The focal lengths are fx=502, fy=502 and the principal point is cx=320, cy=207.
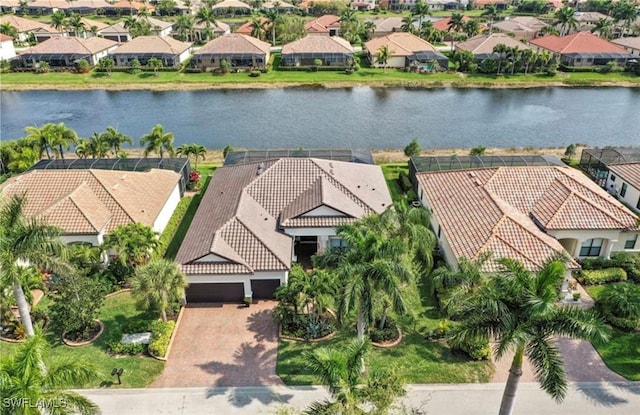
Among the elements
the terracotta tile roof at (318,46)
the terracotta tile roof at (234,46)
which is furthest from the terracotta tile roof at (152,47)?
the terracotta tile roof at (318,46)

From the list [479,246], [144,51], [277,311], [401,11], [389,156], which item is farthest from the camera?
[401,11]

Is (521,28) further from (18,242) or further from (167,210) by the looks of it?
(18,242)

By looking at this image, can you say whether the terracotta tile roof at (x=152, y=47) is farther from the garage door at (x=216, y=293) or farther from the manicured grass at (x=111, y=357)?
the manicured grass at (x=111, y=357)

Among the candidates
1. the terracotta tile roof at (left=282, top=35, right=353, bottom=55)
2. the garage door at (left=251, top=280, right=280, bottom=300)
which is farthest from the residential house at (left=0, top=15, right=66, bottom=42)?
the garage door at (left=251, top=280, right=280, bottom=300)

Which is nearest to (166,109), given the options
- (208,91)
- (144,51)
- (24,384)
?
(208,91)

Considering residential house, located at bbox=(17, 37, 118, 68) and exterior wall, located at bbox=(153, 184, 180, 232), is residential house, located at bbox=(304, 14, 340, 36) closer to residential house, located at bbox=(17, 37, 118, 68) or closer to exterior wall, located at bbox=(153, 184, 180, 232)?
residential house, located at bbox=(17, 37, 118, 68)

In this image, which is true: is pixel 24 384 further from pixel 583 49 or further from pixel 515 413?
pixel 583 49
